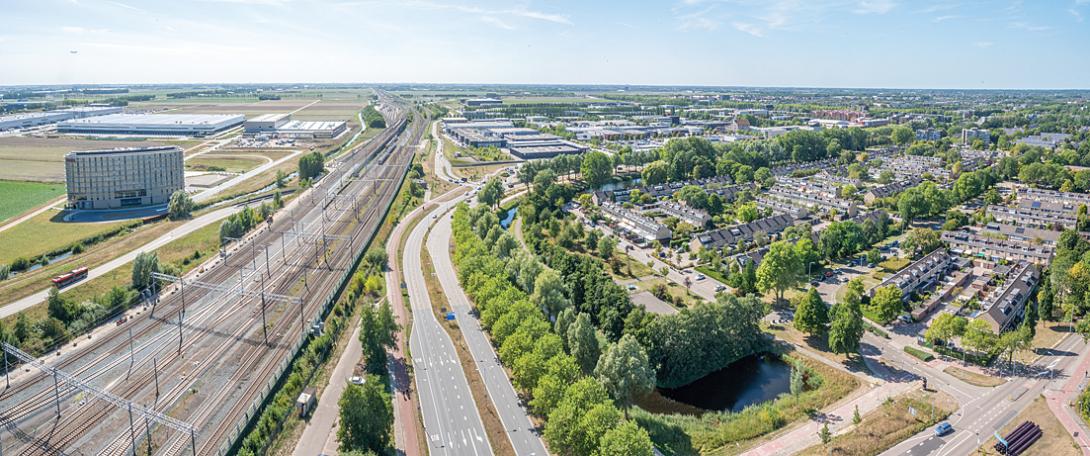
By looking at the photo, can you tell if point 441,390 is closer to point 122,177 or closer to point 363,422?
point 363,422

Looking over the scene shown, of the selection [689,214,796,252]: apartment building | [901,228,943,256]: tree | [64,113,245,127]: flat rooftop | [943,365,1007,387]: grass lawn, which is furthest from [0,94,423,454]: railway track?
[64,113,245,127]: flat rooftop

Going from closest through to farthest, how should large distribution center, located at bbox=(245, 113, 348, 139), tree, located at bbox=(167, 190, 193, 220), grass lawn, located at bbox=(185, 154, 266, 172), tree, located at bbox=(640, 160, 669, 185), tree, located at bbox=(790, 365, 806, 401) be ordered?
1. tree, located at bbox=(790, 365, 806, 401)
2. tree, located at bbox=(167, 190, 193, 220)
3. tree, located at bbox=(640, 160, 669, 185)
4. grass lawn, located at bbox=(185, 154, 266, 172)
5. large distribution center, located at bbox=(245, 113, 348, 139)

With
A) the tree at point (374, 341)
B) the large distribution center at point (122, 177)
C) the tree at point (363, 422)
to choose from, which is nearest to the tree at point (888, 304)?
the tree at point (374, 341)

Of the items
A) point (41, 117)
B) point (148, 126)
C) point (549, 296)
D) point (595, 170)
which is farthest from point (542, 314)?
point (41, 117)

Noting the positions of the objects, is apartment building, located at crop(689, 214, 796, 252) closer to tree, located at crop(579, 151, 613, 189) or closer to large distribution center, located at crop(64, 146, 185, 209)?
tree, located at crop(579, 151, 613, 189)

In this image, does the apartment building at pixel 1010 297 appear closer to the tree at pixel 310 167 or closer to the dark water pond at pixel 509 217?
the dark water pond at pixel 509 217

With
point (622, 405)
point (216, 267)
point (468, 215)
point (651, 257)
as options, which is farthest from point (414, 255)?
point (622, 405)

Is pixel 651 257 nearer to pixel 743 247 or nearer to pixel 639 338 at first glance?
pixel 743 247
